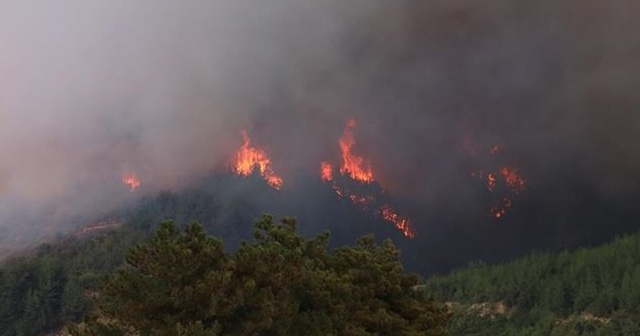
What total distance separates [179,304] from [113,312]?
3.49 meters

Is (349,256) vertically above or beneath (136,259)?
above

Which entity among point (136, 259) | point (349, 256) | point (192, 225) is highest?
point (349, 256)

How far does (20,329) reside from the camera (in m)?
194

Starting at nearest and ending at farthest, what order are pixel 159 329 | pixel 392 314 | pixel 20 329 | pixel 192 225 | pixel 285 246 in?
pixel 159 329, pixel 192 225, pixel 285 246, pixel 392 314, pixel 20 329

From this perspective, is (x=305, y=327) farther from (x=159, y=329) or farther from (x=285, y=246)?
(x=159, y=329)

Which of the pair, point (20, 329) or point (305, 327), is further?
point (20, 329)

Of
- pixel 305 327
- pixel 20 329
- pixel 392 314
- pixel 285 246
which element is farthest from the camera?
pixel 20 329

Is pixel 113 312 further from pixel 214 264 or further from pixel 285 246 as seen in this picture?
pixel 285 246

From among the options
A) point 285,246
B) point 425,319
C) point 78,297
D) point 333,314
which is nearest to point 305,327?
point 333,314

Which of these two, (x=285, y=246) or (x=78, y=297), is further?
A: (x=78, y=297)

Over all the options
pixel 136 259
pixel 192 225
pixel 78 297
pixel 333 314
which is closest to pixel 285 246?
pixel 333 314

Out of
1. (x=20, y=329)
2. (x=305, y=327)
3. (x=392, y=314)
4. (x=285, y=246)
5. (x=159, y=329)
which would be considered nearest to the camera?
(x=159, y=329)

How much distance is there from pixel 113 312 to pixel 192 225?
5.84 m

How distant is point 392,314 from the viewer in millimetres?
43531
